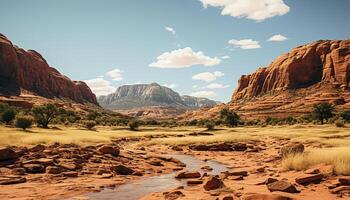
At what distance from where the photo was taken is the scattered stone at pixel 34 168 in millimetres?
20556

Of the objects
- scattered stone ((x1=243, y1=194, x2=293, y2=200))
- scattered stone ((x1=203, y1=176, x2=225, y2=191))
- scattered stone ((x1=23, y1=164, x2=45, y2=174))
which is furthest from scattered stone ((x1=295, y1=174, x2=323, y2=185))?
scattered stone ((x1=23, y1=164, x2=45, y2=174))

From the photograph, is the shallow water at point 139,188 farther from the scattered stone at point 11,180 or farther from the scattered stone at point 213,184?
the scattered stone at point 11,180

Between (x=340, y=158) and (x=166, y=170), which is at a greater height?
(x=340, y=158)

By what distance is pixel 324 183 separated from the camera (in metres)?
14.5

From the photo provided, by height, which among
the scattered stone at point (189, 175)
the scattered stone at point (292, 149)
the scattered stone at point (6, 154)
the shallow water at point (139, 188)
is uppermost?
the scattered stone at point (292, 149)

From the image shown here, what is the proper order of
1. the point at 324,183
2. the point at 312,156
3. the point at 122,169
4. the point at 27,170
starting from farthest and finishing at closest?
the point at 122,169, the point at 27,170, the point at 312,156, the point at 324,183

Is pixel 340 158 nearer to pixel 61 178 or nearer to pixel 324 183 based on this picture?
pixel 324 183

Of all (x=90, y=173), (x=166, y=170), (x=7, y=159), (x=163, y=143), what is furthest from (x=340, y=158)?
(x=163, y=143)

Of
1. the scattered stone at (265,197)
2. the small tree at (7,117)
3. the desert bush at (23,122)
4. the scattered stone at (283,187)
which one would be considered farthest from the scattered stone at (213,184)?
the small tree at (7,117)

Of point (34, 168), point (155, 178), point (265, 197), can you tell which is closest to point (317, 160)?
point (265, 197)

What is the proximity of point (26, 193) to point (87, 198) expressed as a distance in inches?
116

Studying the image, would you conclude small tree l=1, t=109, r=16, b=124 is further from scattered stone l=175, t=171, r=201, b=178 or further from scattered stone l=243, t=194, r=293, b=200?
scattered stone l=243, t=194, r=293, b=200

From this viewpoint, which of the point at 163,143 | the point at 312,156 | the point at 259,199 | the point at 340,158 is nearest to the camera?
the point at 259,199

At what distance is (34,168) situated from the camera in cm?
2069
